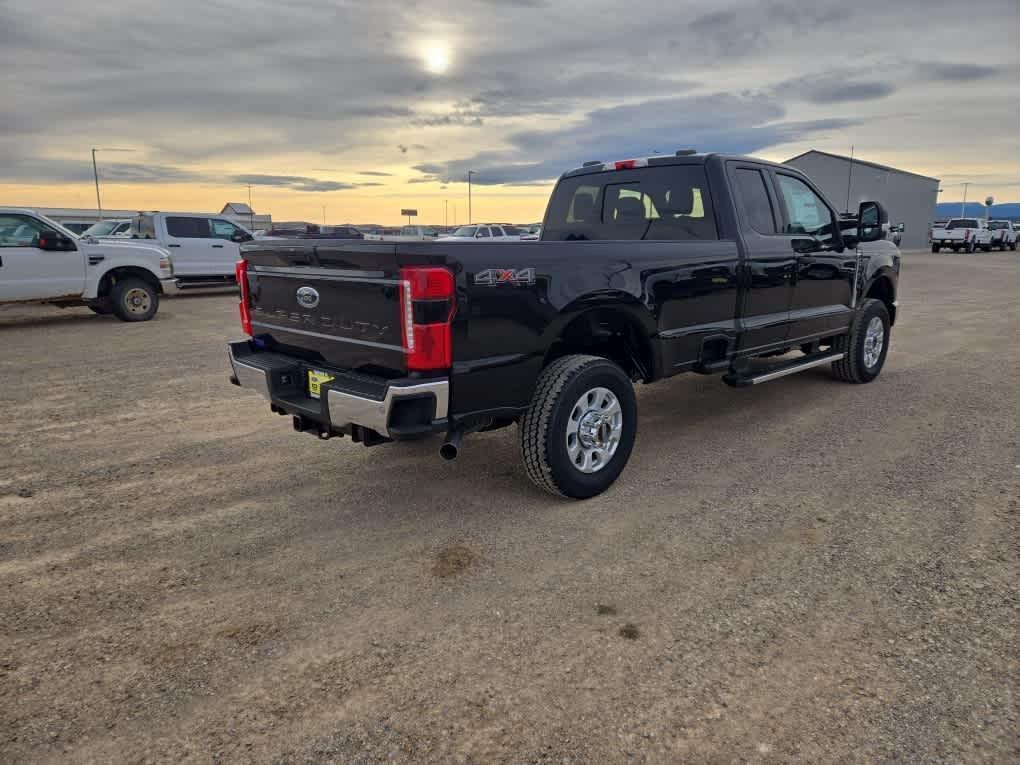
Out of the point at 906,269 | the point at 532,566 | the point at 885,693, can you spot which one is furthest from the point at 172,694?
the point at 906,269

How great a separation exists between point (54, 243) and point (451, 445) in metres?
10.2

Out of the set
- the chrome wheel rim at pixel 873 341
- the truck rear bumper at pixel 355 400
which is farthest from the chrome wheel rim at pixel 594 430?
the chrome wheel rim at pixel 873 341

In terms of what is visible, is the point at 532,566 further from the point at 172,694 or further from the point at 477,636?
the point at 172,694

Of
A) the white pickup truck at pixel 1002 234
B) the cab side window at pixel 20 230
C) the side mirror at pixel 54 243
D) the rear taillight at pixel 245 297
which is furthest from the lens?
the white pickup truck at pixel 1002 234

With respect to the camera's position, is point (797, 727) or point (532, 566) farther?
point (532, 566)

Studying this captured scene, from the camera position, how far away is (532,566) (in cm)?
335

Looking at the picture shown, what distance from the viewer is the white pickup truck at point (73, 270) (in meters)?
10.5

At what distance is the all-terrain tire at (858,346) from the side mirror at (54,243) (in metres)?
11.1

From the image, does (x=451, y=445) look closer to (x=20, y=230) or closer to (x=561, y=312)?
(x=561, y=312)

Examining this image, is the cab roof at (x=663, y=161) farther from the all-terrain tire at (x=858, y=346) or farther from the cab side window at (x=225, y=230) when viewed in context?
the cab side window at (x=225, y=230)

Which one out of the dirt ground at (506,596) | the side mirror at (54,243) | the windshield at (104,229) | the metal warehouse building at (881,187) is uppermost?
the metal warehouse building at (881,187)

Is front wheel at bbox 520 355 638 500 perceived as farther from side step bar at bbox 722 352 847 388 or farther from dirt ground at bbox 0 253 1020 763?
side step bar at bbox 722 352 847 388

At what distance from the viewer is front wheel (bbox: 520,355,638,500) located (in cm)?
381

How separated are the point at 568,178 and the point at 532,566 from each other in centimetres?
367
